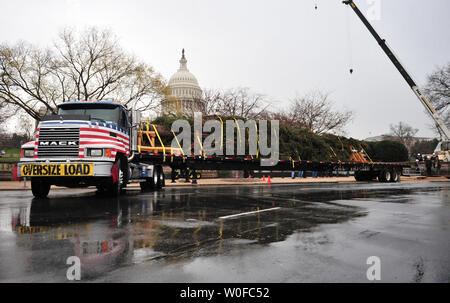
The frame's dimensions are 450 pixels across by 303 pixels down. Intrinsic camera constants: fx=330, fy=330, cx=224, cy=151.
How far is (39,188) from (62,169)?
6.57 feet

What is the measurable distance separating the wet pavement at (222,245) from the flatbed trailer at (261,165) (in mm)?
6799

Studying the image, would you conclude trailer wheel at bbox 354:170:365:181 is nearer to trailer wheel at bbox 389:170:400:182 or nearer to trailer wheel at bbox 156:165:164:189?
trailer wheel at bbox 389:170:400:182

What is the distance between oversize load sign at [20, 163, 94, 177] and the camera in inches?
376

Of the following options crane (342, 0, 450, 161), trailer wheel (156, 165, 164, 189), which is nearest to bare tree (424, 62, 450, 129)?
crane (342, 0, 450, 161)

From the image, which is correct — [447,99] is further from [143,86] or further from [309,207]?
[309,207]

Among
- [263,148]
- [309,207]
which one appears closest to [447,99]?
[263,148]

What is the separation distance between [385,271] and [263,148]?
1504cm

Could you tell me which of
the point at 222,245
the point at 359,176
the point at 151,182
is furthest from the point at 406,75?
the point at 222,245

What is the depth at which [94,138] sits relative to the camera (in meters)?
10.1

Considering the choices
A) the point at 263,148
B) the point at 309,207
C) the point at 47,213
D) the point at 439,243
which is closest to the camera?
the point at 439,243

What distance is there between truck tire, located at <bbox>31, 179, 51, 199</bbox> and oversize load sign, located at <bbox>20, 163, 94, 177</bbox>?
1.15 m

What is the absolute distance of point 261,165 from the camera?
18438mm

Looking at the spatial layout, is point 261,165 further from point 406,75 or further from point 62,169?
point 406,75

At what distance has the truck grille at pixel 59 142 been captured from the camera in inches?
387
